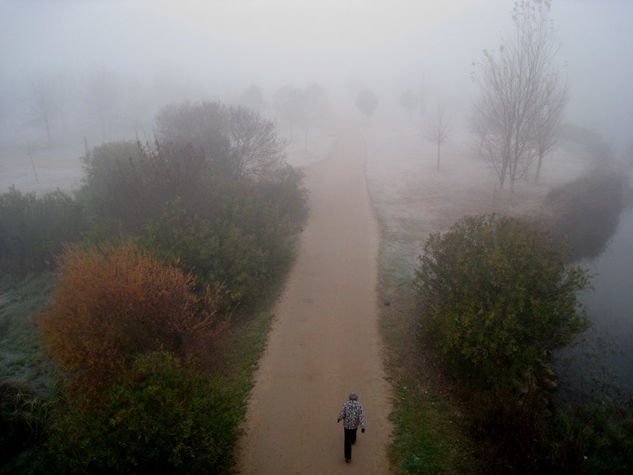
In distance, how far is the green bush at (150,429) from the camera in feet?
24.9

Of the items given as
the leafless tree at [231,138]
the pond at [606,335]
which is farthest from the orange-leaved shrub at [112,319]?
the leafless tree at [231,138]

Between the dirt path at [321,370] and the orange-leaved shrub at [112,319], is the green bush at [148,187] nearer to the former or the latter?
the dirt path at [321,370]

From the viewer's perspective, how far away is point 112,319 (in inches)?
456

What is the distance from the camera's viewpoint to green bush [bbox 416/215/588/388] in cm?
1227

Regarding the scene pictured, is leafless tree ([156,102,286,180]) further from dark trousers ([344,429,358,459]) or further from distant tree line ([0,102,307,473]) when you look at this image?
dark trousers ([344,429,358,459])

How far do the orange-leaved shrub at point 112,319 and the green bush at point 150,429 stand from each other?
181 cm

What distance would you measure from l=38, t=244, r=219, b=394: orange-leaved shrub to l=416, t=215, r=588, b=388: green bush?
337 inches

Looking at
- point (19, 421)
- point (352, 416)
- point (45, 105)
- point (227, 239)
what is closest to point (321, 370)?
point (352, 416)

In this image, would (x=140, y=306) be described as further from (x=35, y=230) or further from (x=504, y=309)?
(x=35, y=230)

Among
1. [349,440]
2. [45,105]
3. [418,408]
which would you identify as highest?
[45,105]

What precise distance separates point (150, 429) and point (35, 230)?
21.2 metres

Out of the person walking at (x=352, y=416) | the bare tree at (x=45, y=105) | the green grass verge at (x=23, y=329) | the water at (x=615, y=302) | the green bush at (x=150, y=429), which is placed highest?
the bare tree at (x=45, y=105)

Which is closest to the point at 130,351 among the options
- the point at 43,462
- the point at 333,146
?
the point at 43,462

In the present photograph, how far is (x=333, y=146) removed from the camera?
57562 mm
